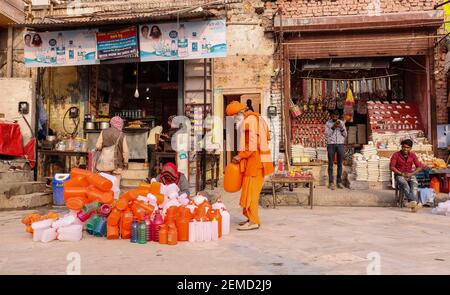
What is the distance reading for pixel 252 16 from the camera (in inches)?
435

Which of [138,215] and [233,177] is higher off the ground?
[233,177]

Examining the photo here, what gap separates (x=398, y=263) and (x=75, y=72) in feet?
36.9

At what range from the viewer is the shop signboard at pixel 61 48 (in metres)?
10.6

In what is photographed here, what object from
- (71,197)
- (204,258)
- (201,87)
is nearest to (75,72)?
(201,87)

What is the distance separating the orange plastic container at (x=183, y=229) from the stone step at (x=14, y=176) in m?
5.78

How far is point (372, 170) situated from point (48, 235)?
7712 mm

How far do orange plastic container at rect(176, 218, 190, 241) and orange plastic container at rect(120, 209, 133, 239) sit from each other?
2.16 ft

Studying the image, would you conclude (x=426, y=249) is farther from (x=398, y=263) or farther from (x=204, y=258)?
(x=204, y=258)

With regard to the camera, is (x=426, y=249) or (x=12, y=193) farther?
(x=12, y=193)

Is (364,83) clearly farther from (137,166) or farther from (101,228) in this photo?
(101,228)

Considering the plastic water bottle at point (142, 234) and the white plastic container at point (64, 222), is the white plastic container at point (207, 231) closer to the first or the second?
the plastic water bottle at point (142, 234)

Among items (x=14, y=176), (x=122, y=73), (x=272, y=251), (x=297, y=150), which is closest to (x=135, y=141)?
(x=14, y=176)

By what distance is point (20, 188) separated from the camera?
8922 millimetres
